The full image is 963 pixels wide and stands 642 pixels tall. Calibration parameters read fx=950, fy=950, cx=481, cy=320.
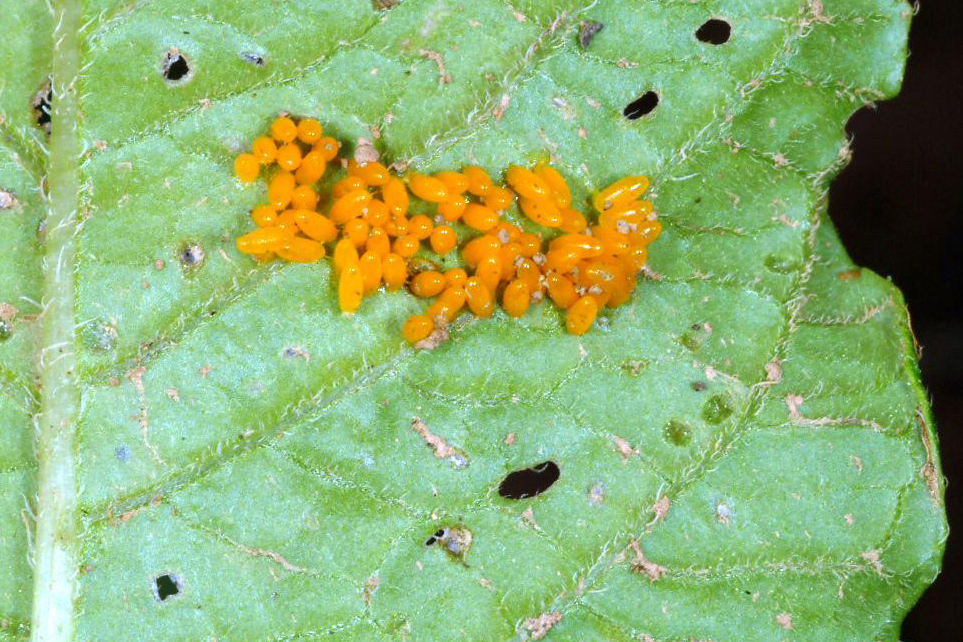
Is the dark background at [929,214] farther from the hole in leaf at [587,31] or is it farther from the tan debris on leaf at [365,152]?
the tan debris on leaf at [365,152]

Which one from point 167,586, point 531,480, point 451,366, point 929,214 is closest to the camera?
point 167,586

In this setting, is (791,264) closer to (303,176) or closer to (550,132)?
(550,132)

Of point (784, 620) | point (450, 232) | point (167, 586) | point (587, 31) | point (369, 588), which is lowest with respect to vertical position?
point (784, 620)

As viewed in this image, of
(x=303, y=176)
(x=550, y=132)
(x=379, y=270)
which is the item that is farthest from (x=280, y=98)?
(x=550, y=132)

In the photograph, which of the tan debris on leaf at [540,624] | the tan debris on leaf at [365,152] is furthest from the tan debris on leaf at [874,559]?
the tan debris on leaf at [365,152]

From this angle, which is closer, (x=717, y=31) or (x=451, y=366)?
(x=451, y=366)

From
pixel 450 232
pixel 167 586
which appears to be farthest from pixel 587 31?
pixel 167 586

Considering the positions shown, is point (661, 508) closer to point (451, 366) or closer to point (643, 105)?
point (451, 366)
